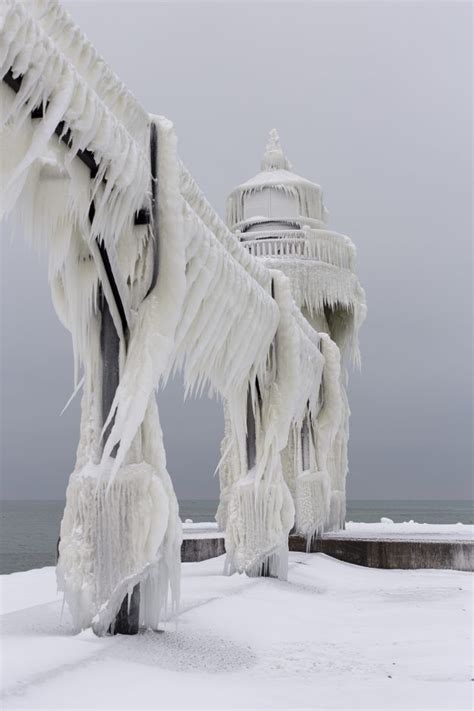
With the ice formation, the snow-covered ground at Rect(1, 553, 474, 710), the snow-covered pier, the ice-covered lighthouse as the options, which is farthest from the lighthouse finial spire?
the snow-covered ground at Rect(1, 553, 474, 710)

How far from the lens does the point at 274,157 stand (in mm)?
12266

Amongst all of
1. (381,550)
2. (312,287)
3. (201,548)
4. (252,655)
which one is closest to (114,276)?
(252,655)

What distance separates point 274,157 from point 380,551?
20.8 ft

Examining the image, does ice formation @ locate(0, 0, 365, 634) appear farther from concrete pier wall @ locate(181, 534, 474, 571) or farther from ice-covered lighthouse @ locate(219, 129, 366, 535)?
ice-covered lighthouse @ locate(219, 129, 366, 535)

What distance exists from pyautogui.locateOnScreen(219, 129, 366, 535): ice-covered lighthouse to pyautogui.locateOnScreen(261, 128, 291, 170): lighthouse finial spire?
16 mm

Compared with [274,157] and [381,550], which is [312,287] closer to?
[274,157]

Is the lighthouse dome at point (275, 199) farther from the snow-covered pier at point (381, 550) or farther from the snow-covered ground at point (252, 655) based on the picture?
the snow-covered ground at point (252, 655)

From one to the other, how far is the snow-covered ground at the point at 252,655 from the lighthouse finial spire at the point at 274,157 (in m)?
7.85

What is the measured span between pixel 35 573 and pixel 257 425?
279cm

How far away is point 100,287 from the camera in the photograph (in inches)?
156

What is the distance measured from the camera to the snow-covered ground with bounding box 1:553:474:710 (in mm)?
2912

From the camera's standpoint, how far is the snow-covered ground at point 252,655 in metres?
2.91

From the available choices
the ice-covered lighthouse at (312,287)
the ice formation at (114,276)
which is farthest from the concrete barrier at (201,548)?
the ice formation at (114,276)

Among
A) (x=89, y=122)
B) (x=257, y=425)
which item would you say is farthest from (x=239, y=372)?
(x=89, y=122)
